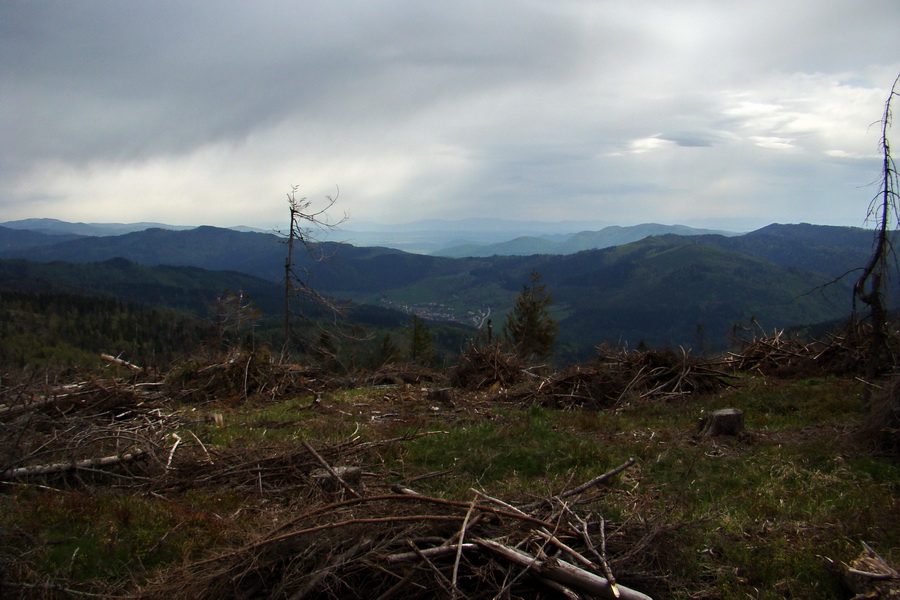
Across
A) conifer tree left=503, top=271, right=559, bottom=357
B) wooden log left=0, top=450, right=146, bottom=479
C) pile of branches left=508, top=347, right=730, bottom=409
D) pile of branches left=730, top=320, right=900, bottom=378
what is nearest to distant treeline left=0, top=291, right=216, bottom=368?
conifer tree left=503, top=271, right=559, bottom=357

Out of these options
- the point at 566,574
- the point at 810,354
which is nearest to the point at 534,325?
the point at 810,354

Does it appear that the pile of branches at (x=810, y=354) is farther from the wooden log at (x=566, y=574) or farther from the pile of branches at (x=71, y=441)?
the pile of branches at (x=71, y=441)

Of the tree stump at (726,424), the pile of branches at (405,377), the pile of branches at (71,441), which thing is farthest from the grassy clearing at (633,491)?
the pile of branches at (405,377)

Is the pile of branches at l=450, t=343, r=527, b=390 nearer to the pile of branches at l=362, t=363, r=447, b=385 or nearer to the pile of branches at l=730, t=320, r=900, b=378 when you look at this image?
the pile of branches at l=362, t=363, r=447, b=385

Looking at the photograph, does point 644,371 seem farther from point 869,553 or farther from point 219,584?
point 219,584

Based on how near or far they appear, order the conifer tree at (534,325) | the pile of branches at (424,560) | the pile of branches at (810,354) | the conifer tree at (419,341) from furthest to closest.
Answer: the conifer tree at (419,341)
the conifer tree at (534,325)
the pile of branches at (810,354)
the pile of branches at (424,560)

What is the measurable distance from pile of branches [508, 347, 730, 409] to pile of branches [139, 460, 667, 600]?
836 cm

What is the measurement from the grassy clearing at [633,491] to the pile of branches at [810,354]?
252 centimetres

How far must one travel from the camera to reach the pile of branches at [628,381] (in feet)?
42.1

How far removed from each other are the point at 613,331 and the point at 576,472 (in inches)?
7744

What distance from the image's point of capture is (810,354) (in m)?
14.8

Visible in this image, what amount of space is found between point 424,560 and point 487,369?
40.5ft

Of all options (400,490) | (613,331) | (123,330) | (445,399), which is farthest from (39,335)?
(613,331)

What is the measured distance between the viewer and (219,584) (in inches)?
163
